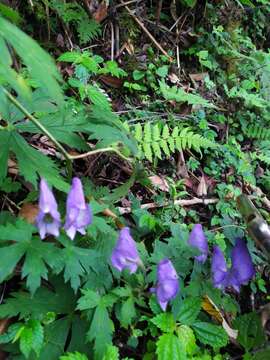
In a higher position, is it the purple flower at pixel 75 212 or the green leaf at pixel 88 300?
the purple flower at pixel 75 212

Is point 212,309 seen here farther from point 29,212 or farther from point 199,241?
point 29,212

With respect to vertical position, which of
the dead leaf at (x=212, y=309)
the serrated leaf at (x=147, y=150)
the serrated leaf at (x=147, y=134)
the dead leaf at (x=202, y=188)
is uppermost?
the serrated leaf at (x=147, y=134)

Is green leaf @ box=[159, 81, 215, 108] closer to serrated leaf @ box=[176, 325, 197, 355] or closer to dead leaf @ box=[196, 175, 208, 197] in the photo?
dead leaf @ box=[196, 175, 208, 197]

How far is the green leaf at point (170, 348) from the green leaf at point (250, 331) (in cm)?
31

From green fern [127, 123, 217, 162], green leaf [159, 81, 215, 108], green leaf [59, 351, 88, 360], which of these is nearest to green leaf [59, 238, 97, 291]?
green leaf [59, 351, 88, 360]

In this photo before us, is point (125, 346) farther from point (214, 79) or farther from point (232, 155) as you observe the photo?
point (214, 79)

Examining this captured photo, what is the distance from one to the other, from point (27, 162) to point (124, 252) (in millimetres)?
469

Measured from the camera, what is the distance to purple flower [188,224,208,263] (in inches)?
76.0

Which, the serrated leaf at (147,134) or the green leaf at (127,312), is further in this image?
the serrated leaf at (147,134)

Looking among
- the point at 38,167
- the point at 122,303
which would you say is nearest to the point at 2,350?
the point at 122,303

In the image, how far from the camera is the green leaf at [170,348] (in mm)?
1769

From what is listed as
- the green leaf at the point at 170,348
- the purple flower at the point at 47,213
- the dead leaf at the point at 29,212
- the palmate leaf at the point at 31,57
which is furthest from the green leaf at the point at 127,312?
the palmate leaf at the point at 31,57

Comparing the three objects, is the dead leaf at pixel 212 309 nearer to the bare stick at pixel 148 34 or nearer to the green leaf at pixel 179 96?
the green leaf at pixel 179 96

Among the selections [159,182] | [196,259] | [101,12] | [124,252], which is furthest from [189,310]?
[101,12]
